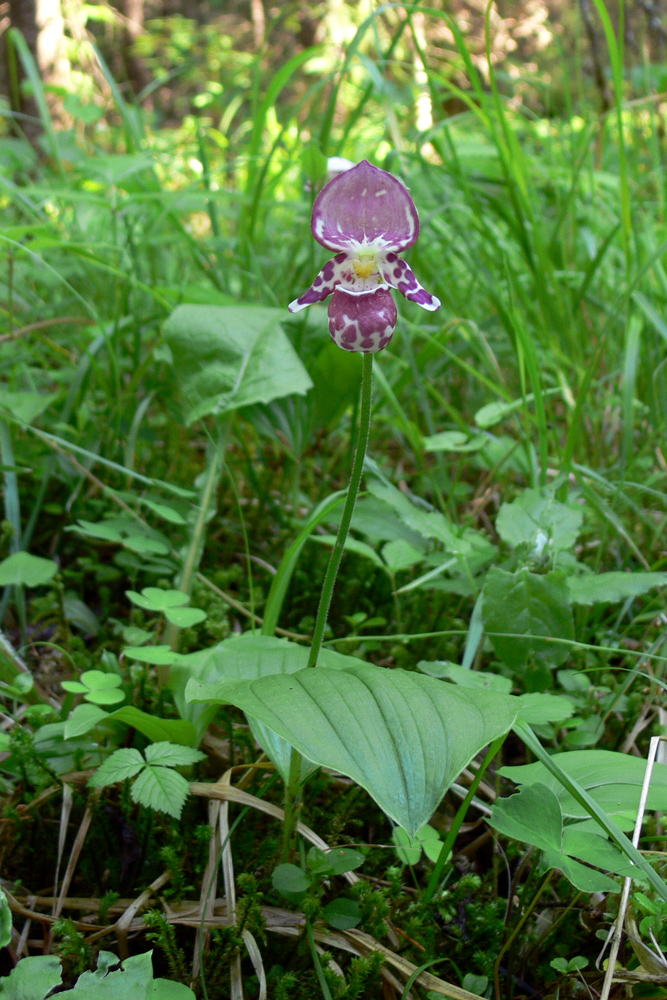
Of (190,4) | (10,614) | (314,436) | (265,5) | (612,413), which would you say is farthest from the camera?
(190,4)

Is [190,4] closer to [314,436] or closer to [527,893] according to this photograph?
[314,436]

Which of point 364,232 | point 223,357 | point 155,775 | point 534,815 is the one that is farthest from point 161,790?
point 223,357

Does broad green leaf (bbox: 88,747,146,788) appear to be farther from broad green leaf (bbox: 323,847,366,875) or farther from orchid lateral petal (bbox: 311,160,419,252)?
orchid lateral petal (bbox: 311,160,419,252)

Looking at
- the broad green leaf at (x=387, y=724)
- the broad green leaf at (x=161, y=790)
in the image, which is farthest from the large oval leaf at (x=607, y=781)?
the broad green leaf at (x=161, y=790)

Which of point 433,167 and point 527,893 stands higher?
point 433,167

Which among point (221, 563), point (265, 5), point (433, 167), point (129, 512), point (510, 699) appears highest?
point (265, 5)

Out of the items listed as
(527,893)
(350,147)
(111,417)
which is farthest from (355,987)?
(350,147)

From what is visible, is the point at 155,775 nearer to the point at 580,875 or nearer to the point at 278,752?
the point at 278,752

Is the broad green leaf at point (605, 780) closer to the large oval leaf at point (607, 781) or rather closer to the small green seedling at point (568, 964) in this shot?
the large oval leaf at point (607, 781)
